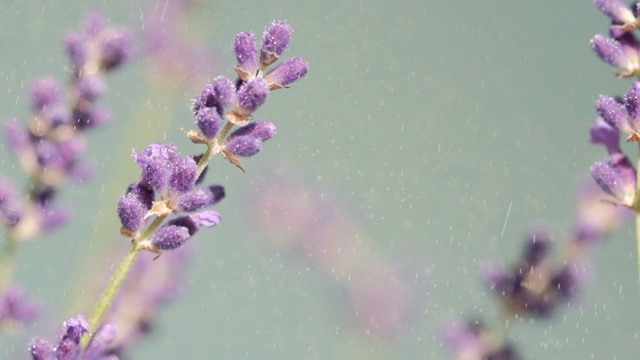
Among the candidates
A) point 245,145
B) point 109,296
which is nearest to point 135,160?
point 245,145

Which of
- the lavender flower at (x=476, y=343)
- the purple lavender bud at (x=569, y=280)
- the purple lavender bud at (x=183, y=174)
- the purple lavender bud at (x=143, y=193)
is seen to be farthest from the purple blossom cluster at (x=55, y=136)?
the purple lavender bud at (x=569, y=280)

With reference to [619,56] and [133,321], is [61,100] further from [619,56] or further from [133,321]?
[619,56]

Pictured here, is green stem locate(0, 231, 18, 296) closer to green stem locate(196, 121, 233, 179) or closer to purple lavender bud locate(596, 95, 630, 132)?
green stem locate(196, 121, 233, 179)

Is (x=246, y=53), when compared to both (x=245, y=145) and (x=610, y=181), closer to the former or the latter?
(x=245, y=145)

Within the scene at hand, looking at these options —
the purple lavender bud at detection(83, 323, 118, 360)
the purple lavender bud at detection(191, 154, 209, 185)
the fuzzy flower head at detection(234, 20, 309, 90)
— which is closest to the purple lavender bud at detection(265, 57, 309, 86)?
the fuzzy flower head at detection(234, 20, 309, 90)

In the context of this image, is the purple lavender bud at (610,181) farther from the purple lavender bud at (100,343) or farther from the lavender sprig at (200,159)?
the purple lavender bud at (100,343)

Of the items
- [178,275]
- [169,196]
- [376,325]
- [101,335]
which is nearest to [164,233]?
[169,196]
